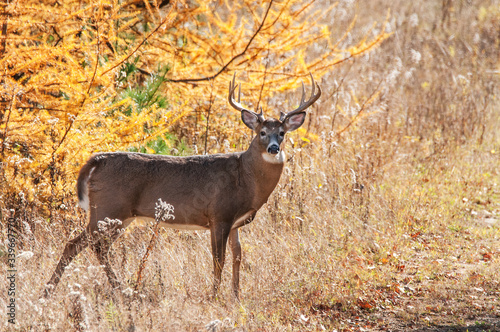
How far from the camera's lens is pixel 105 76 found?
19.1ft

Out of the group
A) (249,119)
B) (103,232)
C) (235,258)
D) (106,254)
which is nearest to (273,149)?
(249,119)

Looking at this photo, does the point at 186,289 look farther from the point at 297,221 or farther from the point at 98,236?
the point at 297,221

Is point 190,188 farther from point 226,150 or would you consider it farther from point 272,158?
point 226,150

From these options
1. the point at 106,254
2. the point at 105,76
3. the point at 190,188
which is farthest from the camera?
the point at 105,76

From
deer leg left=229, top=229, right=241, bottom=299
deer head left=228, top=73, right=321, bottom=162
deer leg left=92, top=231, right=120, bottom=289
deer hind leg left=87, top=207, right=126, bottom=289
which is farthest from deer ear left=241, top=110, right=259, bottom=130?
deer leg left=92, top=231, right=120, bottom=289

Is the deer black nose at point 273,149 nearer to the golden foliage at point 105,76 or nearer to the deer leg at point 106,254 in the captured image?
the golden foliage at point 105,76

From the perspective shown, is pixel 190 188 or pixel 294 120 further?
pixel 294 120

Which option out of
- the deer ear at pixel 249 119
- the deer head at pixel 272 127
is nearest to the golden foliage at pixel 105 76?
the deer ear at pixel 249 119

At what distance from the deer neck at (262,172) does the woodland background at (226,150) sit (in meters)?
0.60

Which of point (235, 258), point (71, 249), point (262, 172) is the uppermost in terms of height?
point (262, 172)

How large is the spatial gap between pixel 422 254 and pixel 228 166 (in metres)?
2.40

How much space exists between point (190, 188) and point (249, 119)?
2.88ft

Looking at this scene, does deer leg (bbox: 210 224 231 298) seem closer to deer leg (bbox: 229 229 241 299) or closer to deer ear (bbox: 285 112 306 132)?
deer leg (bbox: 229 229 241 299)

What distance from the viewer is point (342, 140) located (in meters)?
8.80
